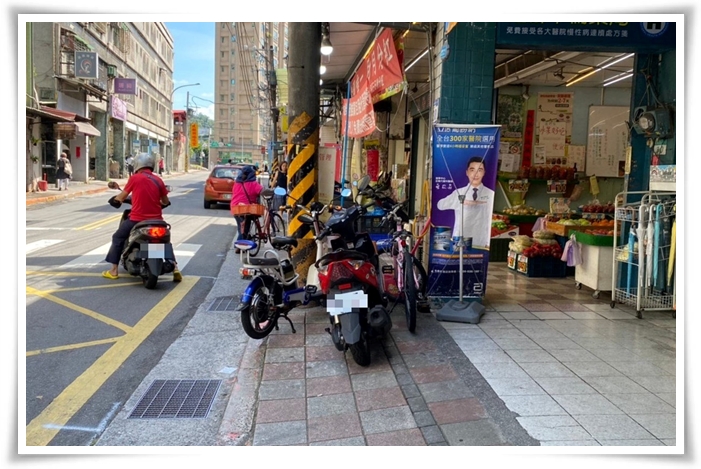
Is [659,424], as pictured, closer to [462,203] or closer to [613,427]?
[613,427]

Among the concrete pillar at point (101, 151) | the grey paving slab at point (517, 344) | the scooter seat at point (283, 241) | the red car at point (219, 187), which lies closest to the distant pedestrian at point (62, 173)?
the red car at point (219, 187)

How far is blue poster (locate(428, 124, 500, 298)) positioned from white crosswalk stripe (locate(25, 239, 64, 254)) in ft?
23.2

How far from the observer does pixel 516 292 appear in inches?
287

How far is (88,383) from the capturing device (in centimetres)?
431

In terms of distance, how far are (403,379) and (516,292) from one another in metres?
3.45

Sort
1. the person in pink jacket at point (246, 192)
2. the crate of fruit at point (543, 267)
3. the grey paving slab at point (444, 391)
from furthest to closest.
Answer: the person in pink jacket at point (246, 192) → the crate of fruit at point (543, 267) → the grey paving slab at point (444, 391)

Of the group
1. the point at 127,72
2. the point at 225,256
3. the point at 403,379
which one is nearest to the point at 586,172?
the point at 225,256

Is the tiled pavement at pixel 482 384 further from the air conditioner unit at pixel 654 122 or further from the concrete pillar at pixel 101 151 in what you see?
the concrete pillar at pixel 101 151

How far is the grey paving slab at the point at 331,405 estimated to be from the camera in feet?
12.5

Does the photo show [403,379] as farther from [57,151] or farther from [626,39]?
[57,151]

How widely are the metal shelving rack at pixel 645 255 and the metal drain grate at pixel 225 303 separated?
15.0 ft

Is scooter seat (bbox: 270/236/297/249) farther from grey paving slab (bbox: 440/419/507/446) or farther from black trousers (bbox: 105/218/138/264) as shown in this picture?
black trousers (bbox: 105/218/138/264)

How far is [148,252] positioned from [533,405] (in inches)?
207

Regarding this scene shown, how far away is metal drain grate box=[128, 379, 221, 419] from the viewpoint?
3.84 metres
